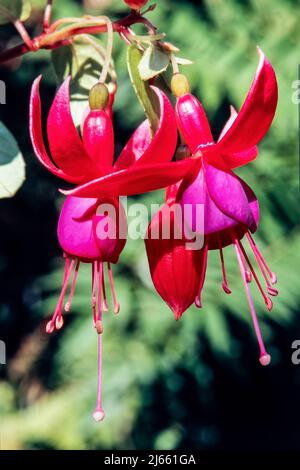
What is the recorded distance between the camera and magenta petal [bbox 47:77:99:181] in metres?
0.51

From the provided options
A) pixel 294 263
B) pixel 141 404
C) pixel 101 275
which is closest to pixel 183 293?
pixel 101 275

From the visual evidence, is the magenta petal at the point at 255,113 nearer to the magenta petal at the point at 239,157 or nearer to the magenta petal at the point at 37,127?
the magenta petal at the point at 239,157

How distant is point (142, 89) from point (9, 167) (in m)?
0.17

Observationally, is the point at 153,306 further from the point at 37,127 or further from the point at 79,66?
the point at 37,127

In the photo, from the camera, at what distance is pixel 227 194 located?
538 millimetres

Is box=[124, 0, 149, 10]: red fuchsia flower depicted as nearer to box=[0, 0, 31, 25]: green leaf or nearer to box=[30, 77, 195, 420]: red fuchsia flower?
box=[30, 77, 195, 420]: red fuchsia flower

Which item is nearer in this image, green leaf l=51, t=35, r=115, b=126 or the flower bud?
the flower bud

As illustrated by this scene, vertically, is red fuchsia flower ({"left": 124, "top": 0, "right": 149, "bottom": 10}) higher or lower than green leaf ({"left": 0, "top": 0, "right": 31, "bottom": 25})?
higher

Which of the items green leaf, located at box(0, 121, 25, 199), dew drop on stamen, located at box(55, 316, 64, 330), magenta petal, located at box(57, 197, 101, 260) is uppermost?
magenta petal, located at box(57, 197, 101, 260)

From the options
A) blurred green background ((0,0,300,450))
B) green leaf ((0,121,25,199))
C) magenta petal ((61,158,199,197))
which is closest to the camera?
magenta petal ((61,158,199,197))

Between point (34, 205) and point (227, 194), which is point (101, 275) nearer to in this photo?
point (227, 194)

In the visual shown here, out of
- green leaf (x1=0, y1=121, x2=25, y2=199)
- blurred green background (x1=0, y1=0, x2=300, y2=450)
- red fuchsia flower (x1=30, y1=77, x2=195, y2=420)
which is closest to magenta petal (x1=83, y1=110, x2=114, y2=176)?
red fuchsia flower (x1=30, y1=77, x2=195, y2=420)

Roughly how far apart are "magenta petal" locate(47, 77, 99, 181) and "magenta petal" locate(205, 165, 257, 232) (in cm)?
9

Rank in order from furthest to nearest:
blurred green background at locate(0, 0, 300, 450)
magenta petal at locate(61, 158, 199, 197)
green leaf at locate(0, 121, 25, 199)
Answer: blurred green background at locate(0, 0, 300, 450), green leaf at locate(0, 121, 25, 199), magenta petal at locate(61, 158, 199, 197)
